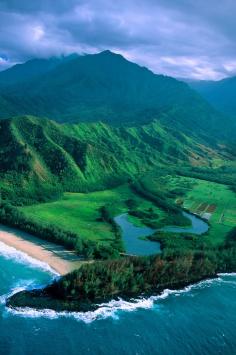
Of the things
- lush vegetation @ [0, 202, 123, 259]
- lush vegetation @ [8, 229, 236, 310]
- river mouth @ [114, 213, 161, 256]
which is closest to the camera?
lush vegetation @ [8, 229, 236, 310]

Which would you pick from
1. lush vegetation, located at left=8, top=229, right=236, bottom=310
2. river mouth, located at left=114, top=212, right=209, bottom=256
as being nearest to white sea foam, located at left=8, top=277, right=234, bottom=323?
lush vegetation, located at left=8, top=229, right=236, bottom=310

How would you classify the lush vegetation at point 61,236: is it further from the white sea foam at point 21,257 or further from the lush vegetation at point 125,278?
the lush vegetation at point 125,278

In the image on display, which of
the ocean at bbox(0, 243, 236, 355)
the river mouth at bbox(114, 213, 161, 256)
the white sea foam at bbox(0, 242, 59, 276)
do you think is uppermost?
the river mouth at bbox(114, 213, 161, 256)

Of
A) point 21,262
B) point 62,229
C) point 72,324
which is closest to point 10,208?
point 62,229

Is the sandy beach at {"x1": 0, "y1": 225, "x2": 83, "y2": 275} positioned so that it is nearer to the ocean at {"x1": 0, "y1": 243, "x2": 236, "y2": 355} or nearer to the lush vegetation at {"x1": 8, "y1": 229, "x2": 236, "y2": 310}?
the ocean at {"x1": 0, "y1": 243, "x2": 236, "y2": 355}

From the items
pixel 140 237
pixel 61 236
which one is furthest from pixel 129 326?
pixel 140 237

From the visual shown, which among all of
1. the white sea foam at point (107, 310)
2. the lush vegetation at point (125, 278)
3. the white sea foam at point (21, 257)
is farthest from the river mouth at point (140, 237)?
the white sea foam at point (107, 310)

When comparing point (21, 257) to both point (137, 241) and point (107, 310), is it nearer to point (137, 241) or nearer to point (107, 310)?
point (107, 310)
